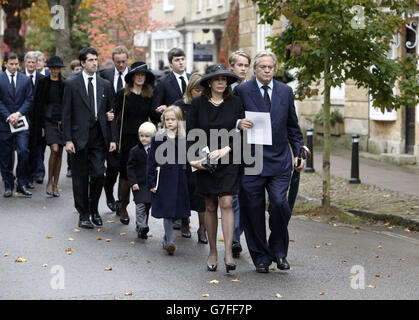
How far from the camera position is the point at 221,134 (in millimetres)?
8164

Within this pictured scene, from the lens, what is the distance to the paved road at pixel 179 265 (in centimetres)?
732

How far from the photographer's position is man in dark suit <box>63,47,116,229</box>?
1079 centimetres

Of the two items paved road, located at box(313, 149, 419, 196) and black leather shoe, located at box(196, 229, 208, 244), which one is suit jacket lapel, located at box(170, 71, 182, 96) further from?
paved road, located at box(313, 149, 419, 196)

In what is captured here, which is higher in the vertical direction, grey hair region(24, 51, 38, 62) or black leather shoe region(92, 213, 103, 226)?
grey hair region(24, 51, 38, 62)

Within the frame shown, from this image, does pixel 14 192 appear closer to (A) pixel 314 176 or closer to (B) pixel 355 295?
(A) pixel 314 176

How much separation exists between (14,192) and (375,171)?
7.08 meters

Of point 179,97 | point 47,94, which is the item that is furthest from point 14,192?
point 179,97

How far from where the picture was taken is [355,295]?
7.20 meters

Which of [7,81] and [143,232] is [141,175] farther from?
[7,81]

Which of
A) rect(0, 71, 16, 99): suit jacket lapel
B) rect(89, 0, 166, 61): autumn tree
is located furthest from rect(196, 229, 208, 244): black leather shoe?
rect(89, 0, 166, 61): autumn tree

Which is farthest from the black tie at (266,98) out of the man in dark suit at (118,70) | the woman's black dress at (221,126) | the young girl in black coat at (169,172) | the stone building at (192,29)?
the stone building at (192,29)

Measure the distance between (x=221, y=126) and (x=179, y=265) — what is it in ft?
4.84

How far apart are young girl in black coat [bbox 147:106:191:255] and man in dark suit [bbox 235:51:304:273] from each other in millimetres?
1222
